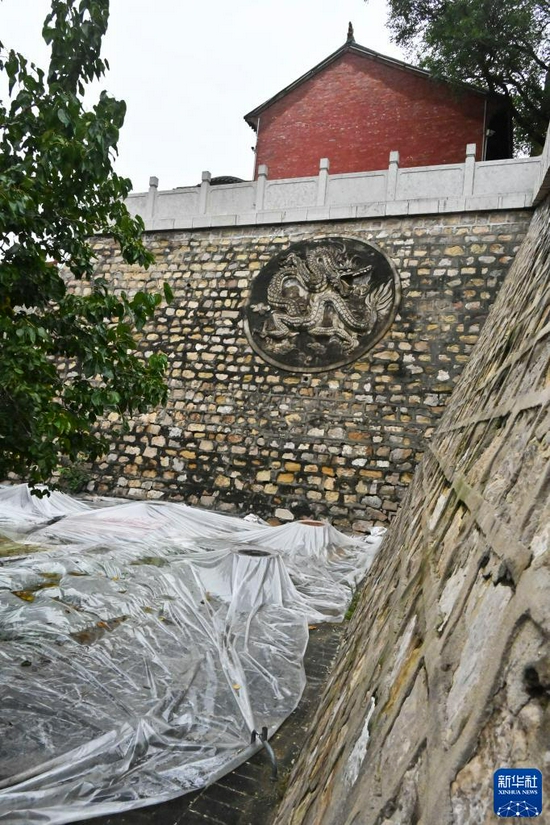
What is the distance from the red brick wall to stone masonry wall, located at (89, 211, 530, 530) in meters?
4.37

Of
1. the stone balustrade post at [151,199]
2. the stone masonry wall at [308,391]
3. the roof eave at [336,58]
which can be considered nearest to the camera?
the stone masonry wall at [308,391]

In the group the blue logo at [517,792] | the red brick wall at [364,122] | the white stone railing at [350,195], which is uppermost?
the red brick wall at [364,122]

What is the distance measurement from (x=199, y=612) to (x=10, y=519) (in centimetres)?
373

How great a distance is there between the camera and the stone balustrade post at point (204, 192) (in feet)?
32.4

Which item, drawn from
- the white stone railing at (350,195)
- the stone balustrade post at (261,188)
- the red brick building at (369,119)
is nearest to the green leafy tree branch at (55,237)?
the white stone railing at (350,195)

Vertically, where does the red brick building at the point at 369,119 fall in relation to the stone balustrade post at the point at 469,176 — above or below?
above

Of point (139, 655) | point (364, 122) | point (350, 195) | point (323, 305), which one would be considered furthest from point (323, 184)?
point (139, 655)

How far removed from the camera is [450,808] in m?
0.68

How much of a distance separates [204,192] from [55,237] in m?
7.56

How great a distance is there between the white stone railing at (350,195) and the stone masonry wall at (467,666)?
7583mm

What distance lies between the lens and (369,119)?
490 inches

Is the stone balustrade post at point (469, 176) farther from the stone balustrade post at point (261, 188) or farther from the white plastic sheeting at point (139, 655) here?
the white plastic sheeting at point (139, 655)

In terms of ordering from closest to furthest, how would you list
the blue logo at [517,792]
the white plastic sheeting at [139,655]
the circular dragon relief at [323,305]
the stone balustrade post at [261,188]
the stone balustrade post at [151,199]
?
the blue logo at [517,792] → the white plastic sheeting at [139,655] → the circular dragon relief at [323,305] → the stone balustrade post at [261,188] → the stone balustrade post at [151,199]

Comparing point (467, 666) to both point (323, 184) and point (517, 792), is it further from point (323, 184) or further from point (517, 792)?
point (323, 184)
